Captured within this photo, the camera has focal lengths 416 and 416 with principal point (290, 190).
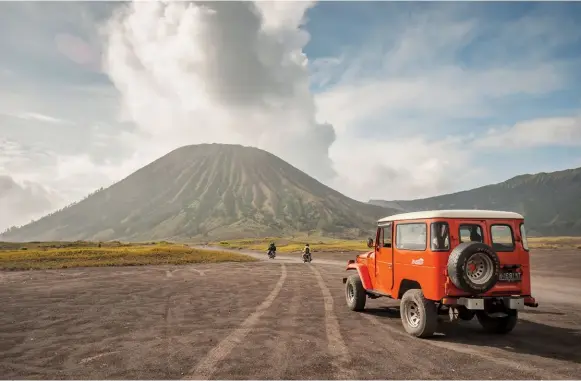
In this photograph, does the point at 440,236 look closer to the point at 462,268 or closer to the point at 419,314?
the point at 462,268

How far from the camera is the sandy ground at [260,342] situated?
24.8ft

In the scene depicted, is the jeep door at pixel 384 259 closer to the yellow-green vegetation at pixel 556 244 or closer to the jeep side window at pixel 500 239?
the jeep side window at pixel 500 239

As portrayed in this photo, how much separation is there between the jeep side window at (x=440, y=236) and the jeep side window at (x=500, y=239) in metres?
1.20

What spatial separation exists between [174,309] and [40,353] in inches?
220

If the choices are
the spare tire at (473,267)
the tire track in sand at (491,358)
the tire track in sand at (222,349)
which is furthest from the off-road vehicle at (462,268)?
the tire track in sand at (222,349)

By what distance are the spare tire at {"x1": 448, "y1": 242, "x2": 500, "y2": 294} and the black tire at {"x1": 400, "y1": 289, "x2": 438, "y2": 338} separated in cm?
97

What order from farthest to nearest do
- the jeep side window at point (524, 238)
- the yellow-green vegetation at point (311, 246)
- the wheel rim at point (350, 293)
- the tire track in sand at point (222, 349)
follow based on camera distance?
the yellow-green vegetation at point (311, 246) < the wheel rim at point (350, 293) < the jeep side window at point (524, 238) < the tire track in sand at point (222, 349)

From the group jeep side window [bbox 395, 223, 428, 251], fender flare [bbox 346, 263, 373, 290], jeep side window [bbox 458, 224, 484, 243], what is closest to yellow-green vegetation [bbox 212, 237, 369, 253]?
fender flare [bbox 346, 263, 373, 290]

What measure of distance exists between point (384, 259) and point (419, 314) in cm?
236

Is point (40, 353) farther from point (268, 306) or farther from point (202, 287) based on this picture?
point (202, 287)

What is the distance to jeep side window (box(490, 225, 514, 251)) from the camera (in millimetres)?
10070

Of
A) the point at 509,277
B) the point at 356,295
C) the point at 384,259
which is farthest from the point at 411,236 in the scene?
the point at 356,295

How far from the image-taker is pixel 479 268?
9484 millimetres

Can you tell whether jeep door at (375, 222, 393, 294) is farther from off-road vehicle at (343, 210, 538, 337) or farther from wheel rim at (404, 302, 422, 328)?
wheel rim at (404, 302, 422, 328)
